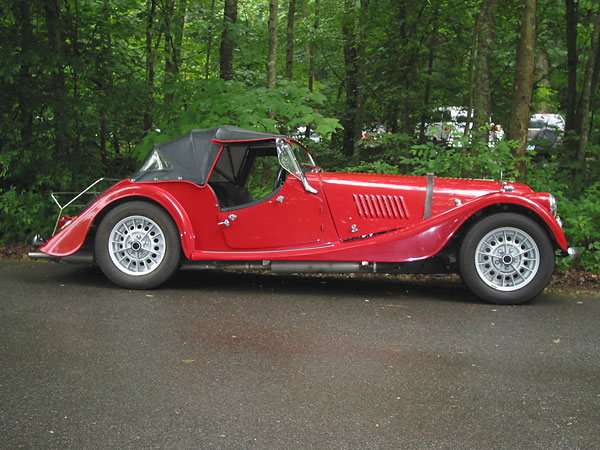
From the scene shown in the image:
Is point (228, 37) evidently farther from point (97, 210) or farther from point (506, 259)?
point (506, 259)

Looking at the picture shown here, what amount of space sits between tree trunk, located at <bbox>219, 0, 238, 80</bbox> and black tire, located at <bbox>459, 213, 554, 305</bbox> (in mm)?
7391

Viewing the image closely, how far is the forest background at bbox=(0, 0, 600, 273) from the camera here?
898 centimetres

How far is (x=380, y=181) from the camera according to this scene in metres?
6.46

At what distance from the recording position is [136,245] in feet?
21.1

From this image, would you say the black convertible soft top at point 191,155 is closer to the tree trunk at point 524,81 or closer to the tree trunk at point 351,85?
the tree trunk at point 524,81

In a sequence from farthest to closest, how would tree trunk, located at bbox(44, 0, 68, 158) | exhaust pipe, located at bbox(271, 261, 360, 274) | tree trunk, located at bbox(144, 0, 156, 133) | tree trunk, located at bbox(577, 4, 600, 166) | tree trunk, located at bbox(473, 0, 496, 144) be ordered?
tree trunk, located at bbox(577, 4, 600, 166), tree trunk, located at bbox(144, 0, 156, 133), tree trunk, located at bbox(473, 0, 496, 144), tree trunk, located at bbox(44, 0, 68, 158), exhaust pipe, located at bbox(271, 261, 360, 274)

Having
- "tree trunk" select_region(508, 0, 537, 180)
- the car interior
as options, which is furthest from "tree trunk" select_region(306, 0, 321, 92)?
the car interior

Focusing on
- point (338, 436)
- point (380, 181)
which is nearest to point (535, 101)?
point (380, 181)

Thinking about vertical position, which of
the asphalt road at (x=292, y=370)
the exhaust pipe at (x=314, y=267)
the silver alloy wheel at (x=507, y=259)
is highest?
the silver alloy wheel at (x=507, y=259)

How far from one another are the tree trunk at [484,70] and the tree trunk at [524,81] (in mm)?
519

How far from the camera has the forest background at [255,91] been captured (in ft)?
29.5

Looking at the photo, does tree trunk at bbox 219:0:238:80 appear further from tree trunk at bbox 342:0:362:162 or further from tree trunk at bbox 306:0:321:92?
tree trunk at bbox 306:0:321:92

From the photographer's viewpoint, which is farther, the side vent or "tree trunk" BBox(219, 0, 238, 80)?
"tree trunk" BBox(219, 0, 238, 80)

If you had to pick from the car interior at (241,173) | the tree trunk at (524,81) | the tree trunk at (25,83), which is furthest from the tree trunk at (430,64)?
the tree trunk at (25,83)
